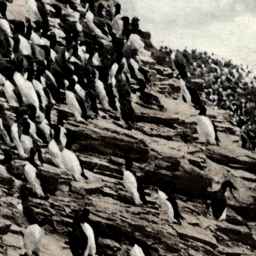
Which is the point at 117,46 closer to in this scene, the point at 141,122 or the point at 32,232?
the point at 141,122

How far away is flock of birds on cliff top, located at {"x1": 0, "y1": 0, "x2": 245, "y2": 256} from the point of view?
25.1 metres

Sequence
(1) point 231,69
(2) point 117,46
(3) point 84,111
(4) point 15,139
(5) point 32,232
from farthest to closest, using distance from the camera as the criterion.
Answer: (1) point 231,69
(2) point 117,46
(3) point 84,111
(4) point 15,139
(5) point 32,232

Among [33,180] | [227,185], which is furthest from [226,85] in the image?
[33,180]

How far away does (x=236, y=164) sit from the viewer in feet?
89.5

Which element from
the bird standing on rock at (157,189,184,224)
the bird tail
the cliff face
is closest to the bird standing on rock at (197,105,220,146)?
the cliff face

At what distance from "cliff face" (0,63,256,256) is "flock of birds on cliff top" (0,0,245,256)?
32cm

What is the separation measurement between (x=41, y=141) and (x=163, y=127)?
4.46m

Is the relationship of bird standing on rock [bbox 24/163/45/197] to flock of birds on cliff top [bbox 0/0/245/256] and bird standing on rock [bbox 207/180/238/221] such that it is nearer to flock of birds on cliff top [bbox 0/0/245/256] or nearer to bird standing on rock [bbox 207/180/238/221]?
flock of birds on cliff top [bbox 0/0/245/256]

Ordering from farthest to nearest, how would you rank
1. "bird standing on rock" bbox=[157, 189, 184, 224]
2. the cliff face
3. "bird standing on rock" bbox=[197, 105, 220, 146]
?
"bird standing on rock" bbox=[197, 105, 220, 146], "bird standing on rock" bbox=[157, 189, 184, 224], the cliff face

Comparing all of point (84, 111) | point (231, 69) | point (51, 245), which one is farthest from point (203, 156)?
point (231, 69)

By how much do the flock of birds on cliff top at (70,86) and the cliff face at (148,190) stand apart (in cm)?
32

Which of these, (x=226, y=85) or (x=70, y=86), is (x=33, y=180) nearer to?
(x=70, y=86)

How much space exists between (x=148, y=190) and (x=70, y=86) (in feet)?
15.3

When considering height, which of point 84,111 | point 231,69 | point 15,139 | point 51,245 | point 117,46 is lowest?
point 51,245
